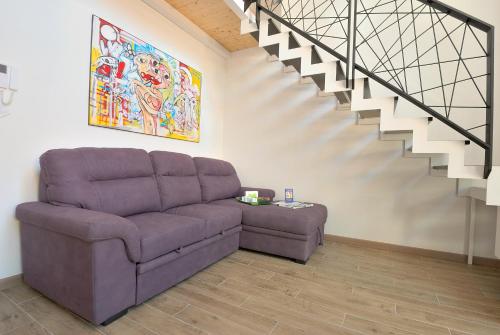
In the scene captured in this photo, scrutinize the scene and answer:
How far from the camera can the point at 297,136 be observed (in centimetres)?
335

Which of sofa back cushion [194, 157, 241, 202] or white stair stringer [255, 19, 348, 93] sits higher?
white stair stringer [255, 19, 348, 93]

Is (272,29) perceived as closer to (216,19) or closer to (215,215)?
(216,19)

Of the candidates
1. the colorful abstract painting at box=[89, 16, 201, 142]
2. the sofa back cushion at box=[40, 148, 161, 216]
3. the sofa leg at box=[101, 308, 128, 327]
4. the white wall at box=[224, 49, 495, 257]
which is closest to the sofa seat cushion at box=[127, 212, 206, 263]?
the sofa back cushion at box=[40, 148, 161, 216]

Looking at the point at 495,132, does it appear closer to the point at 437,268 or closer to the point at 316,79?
the point at 437,268

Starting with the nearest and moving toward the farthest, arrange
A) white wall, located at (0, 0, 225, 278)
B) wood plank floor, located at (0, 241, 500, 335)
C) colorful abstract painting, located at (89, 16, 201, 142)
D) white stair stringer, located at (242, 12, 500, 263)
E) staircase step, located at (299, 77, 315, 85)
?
1. wood plank floor, located at (0, 241, 500, 335)
2. white wall, located at (0, 0, 225, 278)
3. white stair stringer, located at (242, 12, 500, 263)
4. colorful abstract painting, located at (89, 16, 201, 142)
5. staircase step, located at (299, 77, 315, 85)

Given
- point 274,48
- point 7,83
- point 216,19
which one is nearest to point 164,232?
point 7,83

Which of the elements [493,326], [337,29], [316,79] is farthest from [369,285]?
[337,29]

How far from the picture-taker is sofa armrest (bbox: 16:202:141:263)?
49.7 inches

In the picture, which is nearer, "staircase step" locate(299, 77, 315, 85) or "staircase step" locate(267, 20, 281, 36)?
"staircase step" locate(267, 20, 281, 36)

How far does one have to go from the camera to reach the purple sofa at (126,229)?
132 cm

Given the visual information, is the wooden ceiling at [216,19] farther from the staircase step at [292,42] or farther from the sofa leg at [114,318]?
the sofa leg at [114,318]

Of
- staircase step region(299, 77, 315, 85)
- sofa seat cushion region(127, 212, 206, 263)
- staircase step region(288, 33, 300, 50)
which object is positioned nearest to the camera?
sofa seat cushion region(127, 212, 206, 263)

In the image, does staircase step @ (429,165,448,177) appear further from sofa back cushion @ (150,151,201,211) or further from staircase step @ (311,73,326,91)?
sofa back cushion @ (150,151,201,211)

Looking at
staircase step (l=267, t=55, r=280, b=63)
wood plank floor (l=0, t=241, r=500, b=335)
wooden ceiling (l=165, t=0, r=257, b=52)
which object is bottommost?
wood plank floor (l=0, t=241, r=500, b=335)
